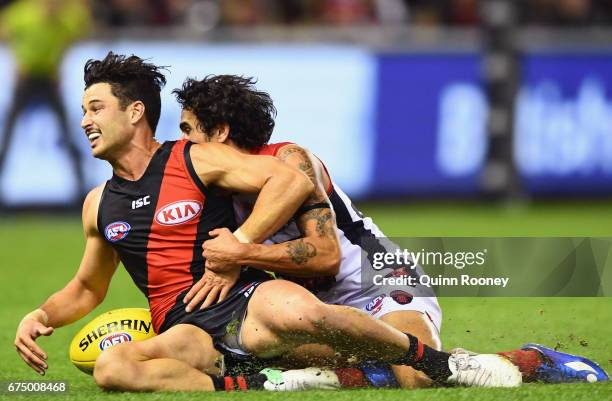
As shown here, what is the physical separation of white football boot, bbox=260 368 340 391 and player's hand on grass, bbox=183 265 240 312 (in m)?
0.44

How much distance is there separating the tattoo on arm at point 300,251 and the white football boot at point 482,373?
836 millimetres

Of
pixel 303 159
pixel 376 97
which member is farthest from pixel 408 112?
pixel 303 159

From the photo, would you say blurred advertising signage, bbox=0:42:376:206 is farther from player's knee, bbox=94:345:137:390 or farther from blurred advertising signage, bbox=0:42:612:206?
player's knee, bbox=94:345:137:390

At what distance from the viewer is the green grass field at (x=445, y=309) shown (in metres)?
6.30

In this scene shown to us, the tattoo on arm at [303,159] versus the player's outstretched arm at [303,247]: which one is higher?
the tattoo on arm at [303,159]

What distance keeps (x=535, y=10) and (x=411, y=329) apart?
11.5m

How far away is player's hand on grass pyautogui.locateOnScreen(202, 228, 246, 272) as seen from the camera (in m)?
6.52

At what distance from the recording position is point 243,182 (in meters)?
6.64

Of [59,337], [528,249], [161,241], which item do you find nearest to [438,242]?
[528,249]

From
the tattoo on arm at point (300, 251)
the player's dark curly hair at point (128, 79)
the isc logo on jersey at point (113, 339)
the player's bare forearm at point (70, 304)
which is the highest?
the player's dark curly hair at point (128, 79)

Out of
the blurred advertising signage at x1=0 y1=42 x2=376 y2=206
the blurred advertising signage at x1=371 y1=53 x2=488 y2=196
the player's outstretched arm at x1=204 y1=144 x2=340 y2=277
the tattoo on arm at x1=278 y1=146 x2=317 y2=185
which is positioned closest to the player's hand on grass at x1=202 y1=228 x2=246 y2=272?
the player's outstretched arm at x1=204 y1=144 x2=340 y2=277

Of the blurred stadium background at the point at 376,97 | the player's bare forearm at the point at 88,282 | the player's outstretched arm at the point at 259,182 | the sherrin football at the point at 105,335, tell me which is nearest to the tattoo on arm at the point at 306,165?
the player's outstretched arm at the point at 259,182

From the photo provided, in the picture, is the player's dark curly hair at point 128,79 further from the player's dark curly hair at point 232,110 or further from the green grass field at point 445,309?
the green grass field at point 445,309

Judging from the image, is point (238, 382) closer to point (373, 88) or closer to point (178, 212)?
point (178, 212)
